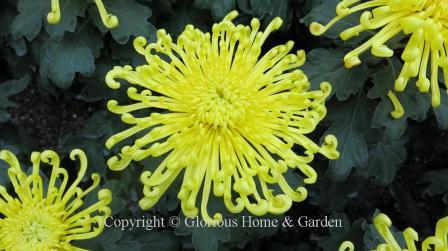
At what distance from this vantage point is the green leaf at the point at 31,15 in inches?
70.0

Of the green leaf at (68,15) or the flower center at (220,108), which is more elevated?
the green leaf at (68,15)

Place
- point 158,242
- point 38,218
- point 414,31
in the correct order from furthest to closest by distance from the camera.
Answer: point 158,242 < point 38,218 < point 414,31

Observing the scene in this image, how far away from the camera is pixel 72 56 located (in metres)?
1.84

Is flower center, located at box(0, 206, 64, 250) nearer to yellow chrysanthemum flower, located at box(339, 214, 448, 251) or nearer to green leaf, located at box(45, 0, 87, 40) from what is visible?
green leaf, located at box(45, 0, 87, 40)

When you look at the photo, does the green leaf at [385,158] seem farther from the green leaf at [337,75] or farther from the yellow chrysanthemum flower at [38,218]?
the yellow chrysanthemum flower at [38,218]

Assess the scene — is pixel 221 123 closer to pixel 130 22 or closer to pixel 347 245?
pixel 347 245

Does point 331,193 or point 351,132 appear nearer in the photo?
point 351,132

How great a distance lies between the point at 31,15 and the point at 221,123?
0.79 m

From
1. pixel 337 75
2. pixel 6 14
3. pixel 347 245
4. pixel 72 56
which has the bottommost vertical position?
pixel 347 245

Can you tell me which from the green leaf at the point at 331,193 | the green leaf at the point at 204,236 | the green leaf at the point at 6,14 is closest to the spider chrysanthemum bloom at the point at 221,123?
the green leaf at the point at 204,236

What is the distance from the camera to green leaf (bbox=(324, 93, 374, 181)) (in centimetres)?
173

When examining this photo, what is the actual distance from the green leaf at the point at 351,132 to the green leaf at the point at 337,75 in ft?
0.29

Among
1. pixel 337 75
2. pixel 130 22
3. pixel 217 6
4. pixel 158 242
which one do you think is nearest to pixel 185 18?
pixel 217 6

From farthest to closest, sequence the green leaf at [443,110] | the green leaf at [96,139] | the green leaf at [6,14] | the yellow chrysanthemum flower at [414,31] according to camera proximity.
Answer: the green leaf at [6,14] → the green leaf at [96,139] → the green leaf at [443,110] → the yellow chrysanthemum flower at [414,31]
